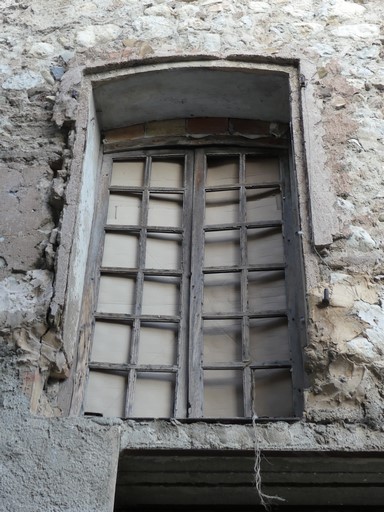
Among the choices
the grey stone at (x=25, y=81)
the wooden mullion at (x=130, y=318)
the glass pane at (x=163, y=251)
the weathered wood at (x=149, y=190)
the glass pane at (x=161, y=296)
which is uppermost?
the grey stone at (x=25, y=81)

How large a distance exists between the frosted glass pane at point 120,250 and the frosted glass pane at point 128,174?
373mm

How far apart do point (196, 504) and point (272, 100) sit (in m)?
2.28

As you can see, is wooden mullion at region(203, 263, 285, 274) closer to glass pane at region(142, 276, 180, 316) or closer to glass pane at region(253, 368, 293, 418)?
glass pane at region(142, 276, 180, 316)

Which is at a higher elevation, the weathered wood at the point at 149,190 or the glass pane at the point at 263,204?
the weathered wood at the point at 149,190

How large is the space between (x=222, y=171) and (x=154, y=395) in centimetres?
142

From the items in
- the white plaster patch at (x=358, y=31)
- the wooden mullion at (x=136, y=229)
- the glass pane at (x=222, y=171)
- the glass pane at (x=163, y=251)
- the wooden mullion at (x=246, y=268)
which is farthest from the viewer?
the white plaster patch at (x=358, y=31)

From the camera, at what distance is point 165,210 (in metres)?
4.17

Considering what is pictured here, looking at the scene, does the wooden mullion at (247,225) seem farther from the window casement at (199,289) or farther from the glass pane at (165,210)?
the glass pane at (165,210)

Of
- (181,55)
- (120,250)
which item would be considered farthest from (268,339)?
(181,55)

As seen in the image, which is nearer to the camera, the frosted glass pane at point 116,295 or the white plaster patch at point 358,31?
the frosted glass pane at point 116,295

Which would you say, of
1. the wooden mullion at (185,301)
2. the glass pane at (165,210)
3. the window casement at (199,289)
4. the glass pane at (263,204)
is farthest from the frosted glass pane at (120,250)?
the glass pane at (263,204)

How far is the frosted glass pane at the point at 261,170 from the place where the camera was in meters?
4.25

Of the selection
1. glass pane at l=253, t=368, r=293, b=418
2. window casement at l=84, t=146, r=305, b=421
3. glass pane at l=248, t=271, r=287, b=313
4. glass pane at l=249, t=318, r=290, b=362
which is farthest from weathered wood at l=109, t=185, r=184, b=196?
glass pane at l=253, t=368, r=293, b=418

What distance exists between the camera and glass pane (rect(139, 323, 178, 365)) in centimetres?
362
